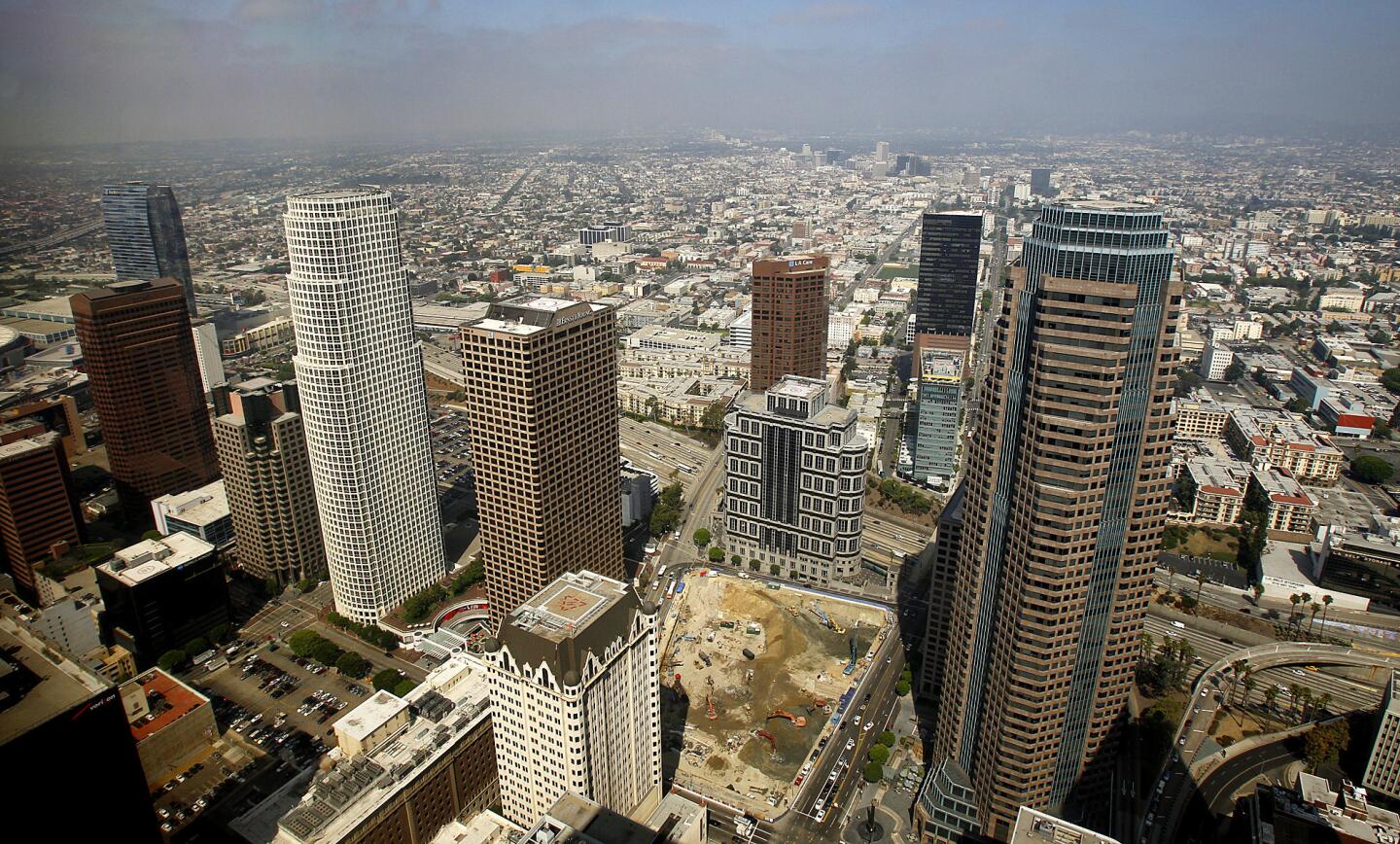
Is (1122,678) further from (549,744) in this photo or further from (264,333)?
(264,333)

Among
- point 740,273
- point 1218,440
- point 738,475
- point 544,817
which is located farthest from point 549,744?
point 740,273

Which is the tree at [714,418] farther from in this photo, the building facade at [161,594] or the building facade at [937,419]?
the building facade at [161,594]

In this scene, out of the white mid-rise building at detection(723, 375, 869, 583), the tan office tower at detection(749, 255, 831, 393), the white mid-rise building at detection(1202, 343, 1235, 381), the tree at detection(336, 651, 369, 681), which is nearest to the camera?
the tree at detection(336, 651, 369, 681)

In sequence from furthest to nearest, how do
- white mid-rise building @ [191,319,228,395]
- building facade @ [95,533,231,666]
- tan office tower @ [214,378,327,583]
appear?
white mid-rise building @ [191,319,228,395] → tan office tower @ [214,378,327,583] → building facade @ [95,533,231,666]

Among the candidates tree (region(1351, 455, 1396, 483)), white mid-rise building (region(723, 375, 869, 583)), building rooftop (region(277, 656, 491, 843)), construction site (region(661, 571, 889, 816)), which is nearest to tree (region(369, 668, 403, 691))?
building rooftop (region(277, 656, 491, 843))

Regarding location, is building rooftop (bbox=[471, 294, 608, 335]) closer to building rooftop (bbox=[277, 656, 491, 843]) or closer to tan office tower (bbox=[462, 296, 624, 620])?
tan office tower (bbox=[462, 296, 624, 620])

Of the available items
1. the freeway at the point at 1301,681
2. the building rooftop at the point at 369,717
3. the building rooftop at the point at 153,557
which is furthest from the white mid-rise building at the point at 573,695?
the freeway at the point at 1301,681
